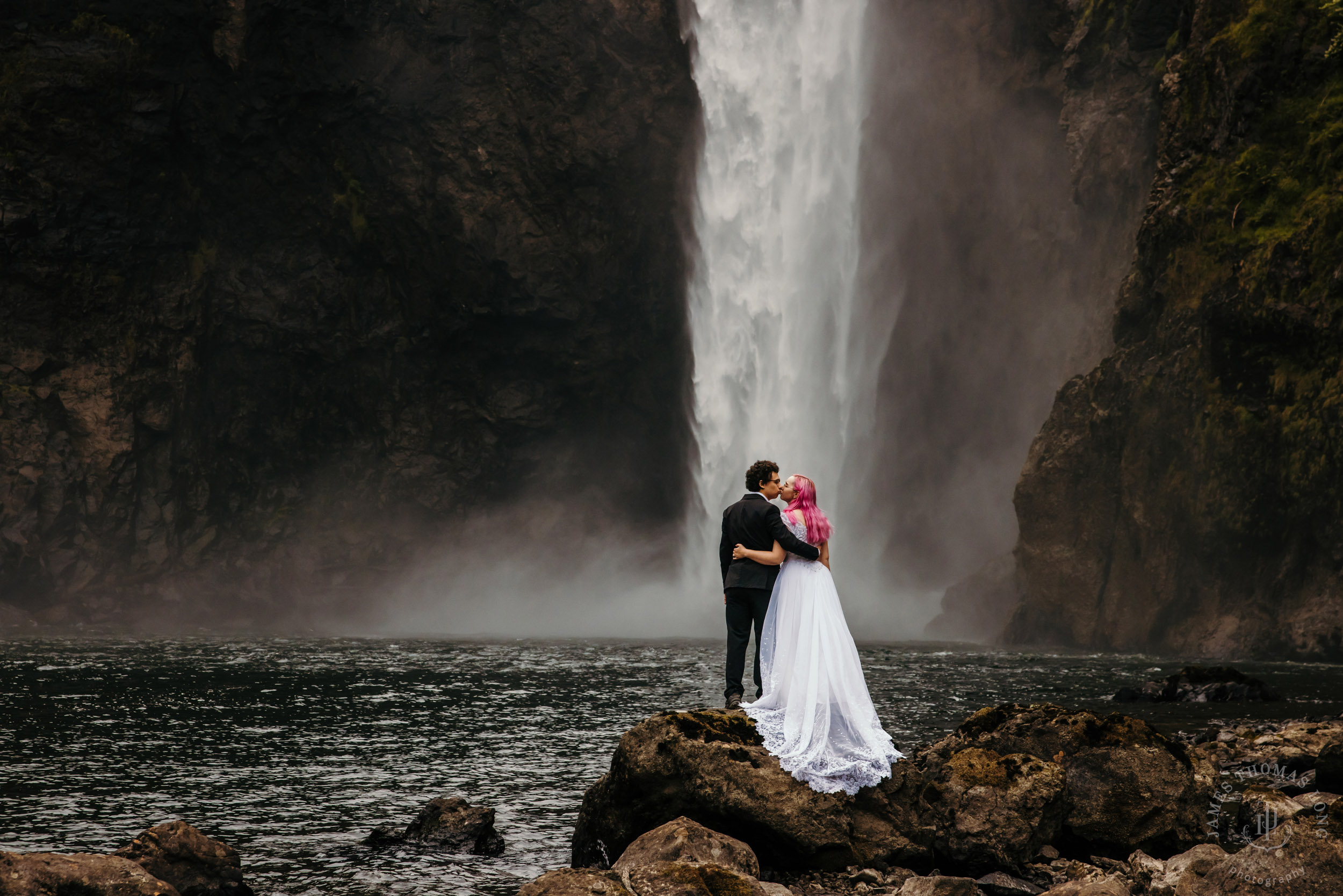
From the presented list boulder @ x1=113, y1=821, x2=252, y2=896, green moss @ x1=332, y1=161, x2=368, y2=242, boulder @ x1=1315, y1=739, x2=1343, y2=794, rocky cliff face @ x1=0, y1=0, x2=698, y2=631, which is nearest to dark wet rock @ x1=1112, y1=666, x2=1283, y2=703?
boulder @ x1=1315, y1=739, x2=1343, y2=794

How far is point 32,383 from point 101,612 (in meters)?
10.5

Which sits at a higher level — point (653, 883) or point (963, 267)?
point (963, 267)

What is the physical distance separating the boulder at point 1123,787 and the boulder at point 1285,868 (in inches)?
118

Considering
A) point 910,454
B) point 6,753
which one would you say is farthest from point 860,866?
point 910,454

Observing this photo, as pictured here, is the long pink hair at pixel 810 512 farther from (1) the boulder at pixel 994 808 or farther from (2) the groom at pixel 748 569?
(1) the boulder at pixel 994 808

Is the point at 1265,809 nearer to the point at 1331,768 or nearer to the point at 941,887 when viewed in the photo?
the point at 1331,768

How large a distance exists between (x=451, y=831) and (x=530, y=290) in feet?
146

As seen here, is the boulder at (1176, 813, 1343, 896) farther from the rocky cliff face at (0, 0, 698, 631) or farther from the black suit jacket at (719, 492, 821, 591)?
the rocky cliff face at (0, 0, 698, 631)

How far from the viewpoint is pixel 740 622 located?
11.2 metres

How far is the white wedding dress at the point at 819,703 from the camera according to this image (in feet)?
31.6

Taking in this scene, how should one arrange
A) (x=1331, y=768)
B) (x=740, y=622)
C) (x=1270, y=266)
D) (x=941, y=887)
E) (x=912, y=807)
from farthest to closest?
(x=1270, y=266)
(x=1331, y=768)
(x=740, y=622)
(x=912, y=807)
(x=941, y=887)

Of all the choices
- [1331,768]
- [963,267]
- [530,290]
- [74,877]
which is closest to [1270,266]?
[1331,768]

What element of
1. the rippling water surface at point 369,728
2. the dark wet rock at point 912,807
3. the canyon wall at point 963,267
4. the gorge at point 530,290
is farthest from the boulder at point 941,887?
the canyon wall at point 963,267

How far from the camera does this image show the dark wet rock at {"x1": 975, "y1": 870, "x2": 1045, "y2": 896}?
30.1ft
